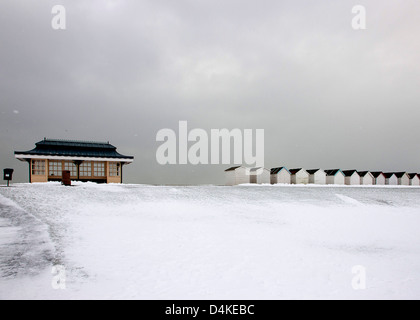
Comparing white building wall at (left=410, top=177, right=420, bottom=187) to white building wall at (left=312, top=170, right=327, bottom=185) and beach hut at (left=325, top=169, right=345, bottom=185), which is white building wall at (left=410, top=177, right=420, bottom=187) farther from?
white building wall at (left=312, top=170, right=327, bottom=185)

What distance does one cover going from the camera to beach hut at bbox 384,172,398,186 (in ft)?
191

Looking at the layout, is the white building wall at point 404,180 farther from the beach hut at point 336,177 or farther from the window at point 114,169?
the window at point 114,169

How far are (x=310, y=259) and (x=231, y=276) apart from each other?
3.26 meters

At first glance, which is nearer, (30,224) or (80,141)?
(30,224)

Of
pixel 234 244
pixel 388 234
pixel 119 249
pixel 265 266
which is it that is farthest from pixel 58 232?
pixel 388 234

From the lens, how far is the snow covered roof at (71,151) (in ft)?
99.3

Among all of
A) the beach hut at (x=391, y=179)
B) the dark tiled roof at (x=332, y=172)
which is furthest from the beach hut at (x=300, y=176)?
the beach hut at (x=391, y=179)

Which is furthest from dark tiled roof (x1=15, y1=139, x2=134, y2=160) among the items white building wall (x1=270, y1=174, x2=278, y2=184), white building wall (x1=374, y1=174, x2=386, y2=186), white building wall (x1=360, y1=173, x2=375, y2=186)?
white building wall (x1=374, y1=174, x2=386, y2=186)

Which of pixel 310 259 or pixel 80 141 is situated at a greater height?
pixel 80 141

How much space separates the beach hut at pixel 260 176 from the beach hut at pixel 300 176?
5.60 m

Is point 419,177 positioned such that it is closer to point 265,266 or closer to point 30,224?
point 265,266
